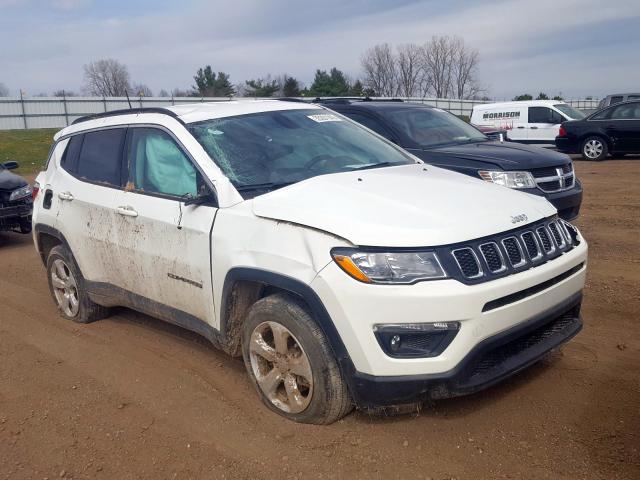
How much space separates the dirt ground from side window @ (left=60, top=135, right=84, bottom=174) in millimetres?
1489

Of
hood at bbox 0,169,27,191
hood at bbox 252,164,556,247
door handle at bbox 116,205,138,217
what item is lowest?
hood at bbox 0,169,27,191

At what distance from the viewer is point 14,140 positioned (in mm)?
27359

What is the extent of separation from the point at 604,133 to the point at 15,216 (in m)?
14.1

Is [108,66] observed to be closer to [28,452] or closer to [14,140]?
[14,140]

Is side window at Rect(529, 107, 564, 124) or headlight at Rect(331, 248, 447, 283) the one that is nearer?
headlight at Rect(331, 248, 447, 283)

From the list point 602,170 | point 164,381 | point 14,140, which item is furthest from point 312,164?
point 14,140

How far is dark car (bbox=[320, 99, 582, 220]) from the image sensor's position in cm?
693

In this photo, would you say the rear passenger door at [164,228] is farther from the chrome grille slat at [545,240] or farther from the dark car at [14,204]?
the dark car at [14,204]

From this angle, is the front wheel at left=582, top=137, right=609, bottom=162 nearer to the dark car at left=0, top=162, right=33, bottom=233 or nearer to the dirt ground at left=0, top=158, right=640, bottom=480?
the dirt ground at left=0, top=158, right=640, bottom=480

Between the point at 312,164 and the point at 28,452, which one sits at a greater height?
the point at 312,164

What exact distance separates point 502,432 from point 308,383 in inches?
42.4

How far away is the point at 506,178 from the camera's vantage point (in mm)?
6840

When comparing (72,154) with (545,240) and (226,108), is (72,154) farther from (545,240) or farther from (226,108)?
(545,240)

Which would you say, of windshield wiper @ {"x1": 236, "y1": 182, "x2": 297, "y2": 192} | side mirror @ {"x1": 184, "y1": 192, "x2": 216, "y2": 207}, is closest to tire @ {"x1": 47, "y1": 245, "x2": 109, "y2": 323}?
side mirror @ {"x1": 184, "y1": 192, "x2": 216, "y2": 207}
